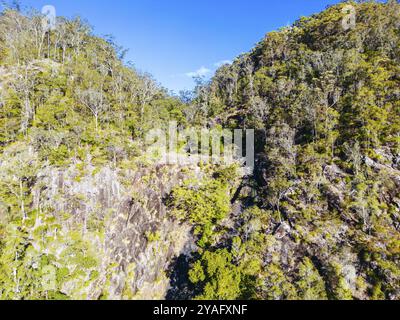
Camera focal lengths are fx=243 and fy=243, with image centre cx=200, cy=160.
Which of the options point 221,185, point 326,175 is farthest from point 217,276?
point 326,175

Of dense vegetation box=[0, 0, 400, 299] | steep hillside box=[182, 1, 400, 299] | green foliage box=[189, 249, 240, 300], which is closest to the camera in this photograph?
green foliage box=[189, 249, 240, 300]

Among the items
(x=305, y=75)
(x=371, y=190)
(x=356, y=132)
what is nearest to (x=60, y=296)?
(x=371, y=190)

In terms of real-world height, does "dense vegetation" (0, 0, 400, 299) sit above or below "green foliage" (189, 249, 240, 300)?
above

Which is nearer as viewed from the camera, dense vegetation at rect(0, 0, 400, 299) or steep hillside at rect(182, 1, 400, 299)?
steep hillside at rect(182, 1, 400, 299)

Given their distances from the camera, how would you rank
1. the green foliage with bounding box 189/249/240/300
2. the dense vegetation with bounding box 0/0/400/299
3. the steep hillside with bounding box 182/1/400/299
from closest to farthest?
the green foliage with bounding box 189/249/240/300 → the steep hillside with bounding box 182/1/400/299 → the dense vegetation with bounding box 0/0/400/299

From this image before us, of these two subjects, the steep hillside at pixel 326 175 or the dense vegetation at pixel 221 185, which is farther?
the dense vegetation at pixel 221 185

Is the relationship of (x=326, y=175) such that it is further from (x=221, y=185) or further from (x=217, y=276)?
(x=217, y=276)

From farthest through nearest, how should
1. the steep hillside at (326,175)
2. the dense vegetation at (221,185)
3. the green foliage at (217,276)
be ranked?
1. the dense vegetation at (221,185)
2. the steep hillside at (326,175)
3. the green foliage at (217,276)

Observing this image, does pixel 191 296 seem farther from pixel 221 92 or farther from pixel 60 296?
pixel 221 92
